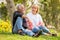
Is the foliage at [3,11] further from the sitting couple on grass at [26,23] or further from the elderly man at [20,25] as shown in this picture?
the elderly man at [20,25]

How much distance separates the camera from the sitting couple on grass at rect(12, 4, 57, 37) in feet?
27.7

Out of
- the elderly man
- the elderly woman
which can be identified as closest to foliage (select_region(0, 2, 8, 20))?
the elderly woman

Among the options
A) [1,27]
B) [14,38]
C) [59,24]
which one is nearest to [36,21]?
[14,38]

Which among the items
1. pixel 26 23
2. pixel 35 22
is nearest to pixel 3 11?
pixel 35 22

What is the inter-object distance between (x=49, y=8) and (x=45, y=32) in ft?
41.5

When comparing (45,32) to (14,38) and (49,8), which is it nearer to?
(14,38)

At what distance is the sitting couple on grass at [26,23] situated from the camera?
8.45 meters

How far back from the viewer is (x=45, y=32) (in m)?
9.16

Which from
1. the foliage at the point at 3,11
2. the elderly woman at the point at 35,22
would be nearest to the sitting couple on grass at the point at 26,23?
the elderly woman at the point at 35,22

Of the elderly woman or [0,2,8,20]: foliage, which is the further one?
[0,2,8,20]: foliage

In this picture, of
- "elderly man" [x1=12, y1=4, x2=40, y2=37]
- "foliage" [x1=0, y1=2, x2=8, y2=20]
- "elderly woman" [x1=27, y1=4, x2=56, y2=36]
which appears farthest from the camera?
"foliage" [x1=0, y1=2, x2=8, y2=20]

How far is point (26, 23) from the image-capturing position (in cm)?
873

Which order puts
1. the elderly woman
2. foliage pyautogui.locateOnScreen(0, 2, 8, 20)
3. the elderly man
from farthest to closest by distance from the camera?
foliage pyautogui.locateOnScreen(0, 2, 8, 20), the elderly woman, the elderly man

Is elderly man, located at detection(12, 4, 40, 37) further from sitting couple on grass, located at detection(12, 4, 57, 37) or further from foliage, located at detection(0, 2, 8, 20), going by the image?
foliage, located at detection(0, 2, 8, 20)
